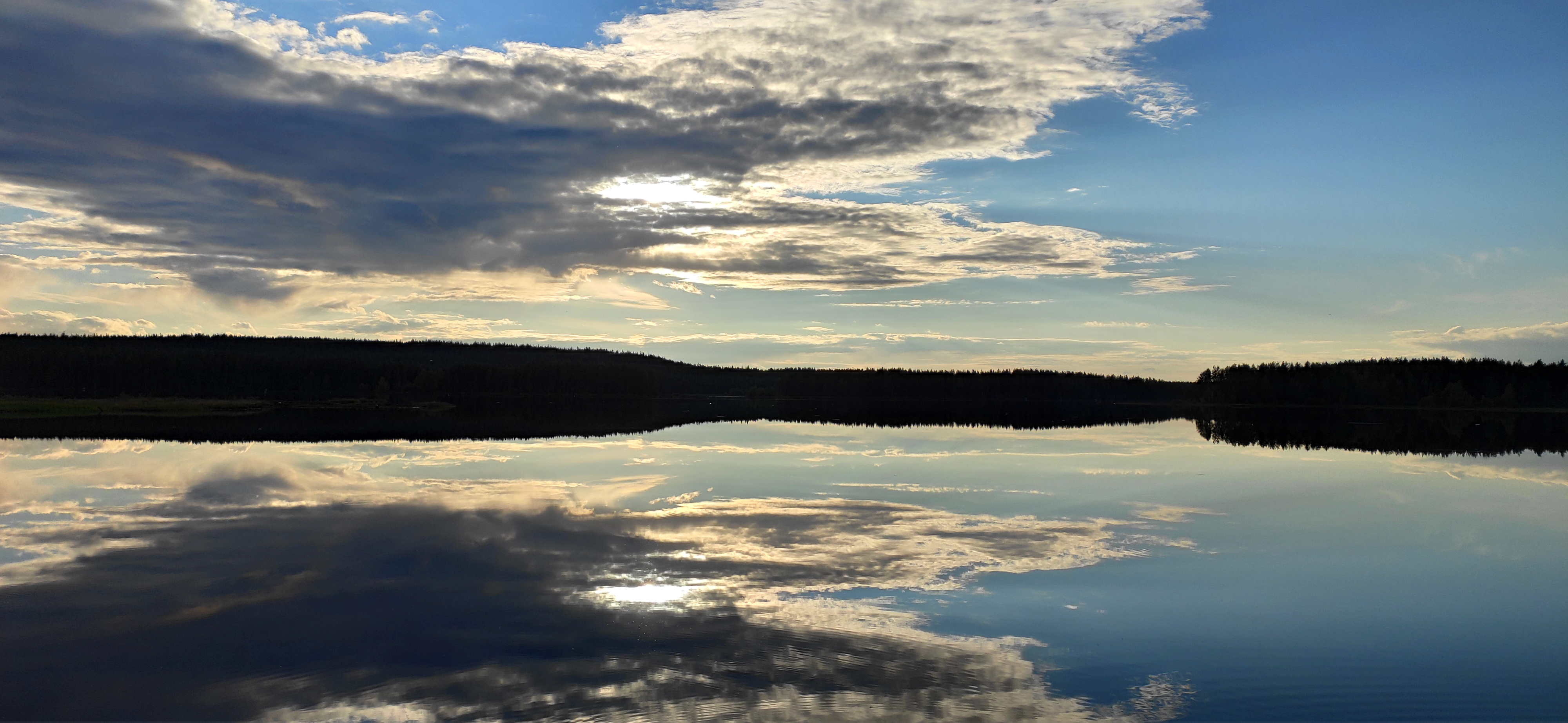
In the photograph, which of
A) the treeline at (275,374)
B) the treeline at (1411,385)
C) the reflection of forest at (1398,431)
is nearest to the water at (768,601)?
the reflection of forest at (1398,431)

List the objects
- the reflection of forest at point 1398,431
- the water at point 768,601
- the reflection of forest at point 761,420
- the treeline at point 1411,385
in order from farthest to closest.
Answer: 1. the treeline at point 1411,385
2. the reflection of forest at point 761,420
3. the reflection of forest at point 1398,431
4. the water at point 768,601

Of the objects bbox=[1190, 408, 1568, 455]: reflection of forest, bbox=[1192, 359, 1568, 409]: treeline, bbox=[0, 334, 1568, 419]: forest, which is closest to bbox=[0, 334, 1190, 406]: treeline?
bbox=[0, 334, 1568, 419]: forest

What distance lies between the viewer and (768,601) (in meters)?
11.7

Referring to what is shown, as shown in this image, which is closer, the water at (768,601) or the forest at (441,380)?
the water at (768,601)

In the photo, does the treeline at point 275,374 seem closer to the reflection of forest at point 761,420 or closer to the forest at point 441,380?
the forest at point 441,380

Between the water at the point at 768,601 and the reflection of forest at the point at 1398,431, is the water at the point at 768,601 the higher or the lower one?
the lower one

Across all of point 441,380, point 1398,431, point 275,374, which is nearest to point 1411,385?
point 1398,431

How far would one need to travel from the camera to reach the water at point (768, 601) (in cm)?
830

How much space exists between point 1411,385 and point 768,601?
540 feet

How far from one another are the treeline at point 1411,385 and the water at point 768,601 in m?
140

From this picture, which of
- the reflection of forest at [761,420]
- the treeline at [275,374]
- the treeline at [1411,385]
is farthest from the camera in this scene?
the treeline at [1411,385]

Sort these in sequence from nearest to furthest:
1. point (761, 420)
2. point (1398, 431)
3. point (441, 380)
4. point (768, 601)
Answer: point (768, 601) < point (1398, 431) < point (761, 420) < point (441, 380)

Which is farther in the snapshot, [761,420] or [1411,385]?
[1411,385]

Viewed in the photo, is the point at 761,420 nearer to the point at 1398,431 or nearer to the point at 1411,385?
the point at 1398,431
